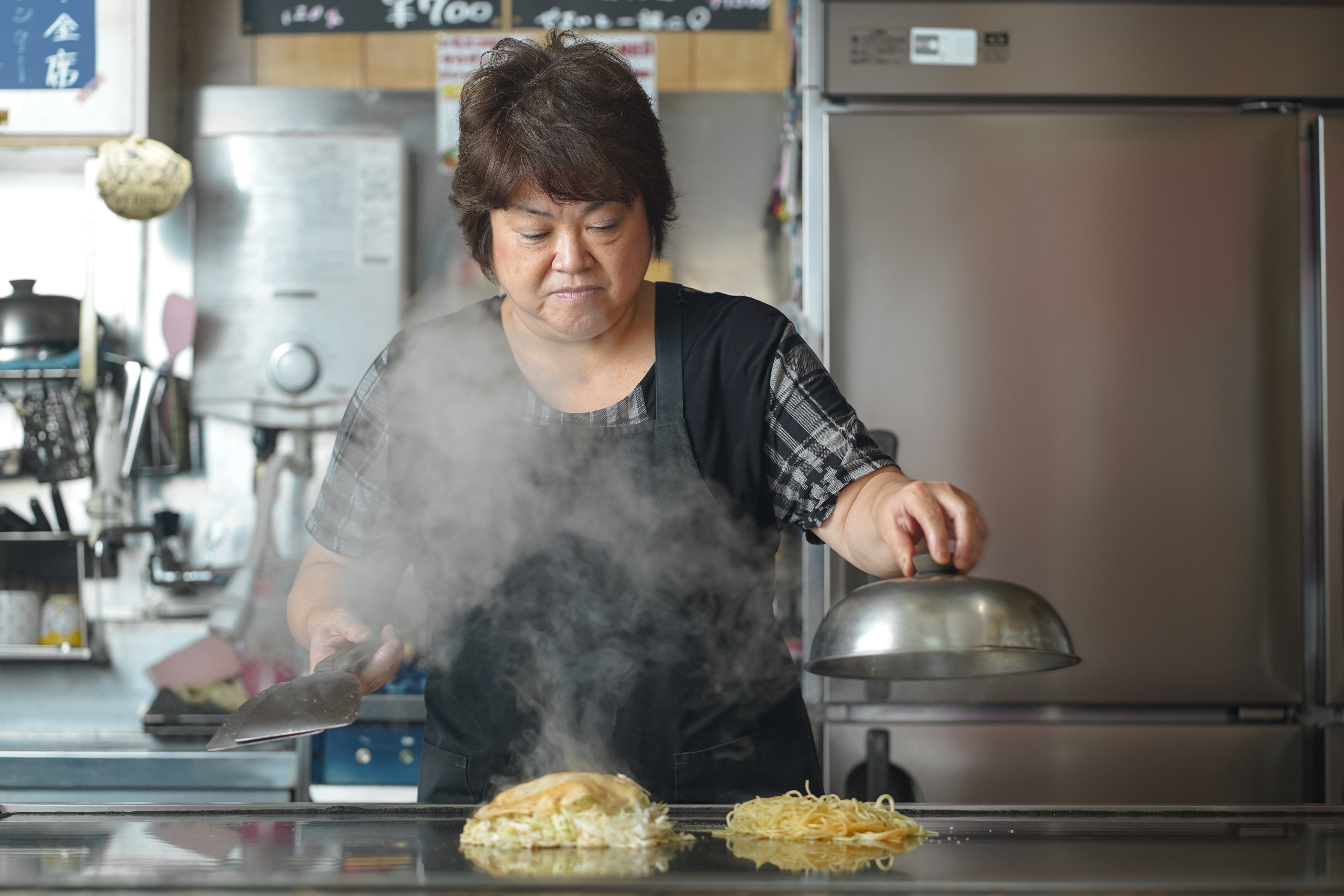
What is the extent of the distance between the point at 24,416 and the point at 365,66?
4.45ft

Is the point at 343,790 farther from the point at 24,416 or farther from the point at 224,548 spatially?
the point at 24,416

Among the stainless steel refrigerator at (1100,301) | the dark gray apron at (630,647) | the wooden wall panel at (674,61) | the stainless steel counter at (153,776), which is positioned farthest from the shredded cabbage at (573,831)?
the wooden wall panel at (674,61)

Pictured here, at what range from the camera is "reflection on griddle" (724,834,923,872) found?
1.06 m

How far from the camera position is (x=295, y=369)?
2963 mm

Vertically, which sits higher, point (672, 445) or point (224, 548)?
point (672, 445)

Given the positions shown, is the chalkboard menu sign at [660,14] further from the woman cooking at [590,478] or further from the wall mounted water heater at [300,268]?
the woman cooking at [590,478]

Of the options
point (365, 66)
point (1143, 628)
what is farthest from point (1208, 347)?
point (365, 66)

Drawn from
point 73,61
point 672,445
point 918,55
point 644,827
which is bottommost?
point 644,827

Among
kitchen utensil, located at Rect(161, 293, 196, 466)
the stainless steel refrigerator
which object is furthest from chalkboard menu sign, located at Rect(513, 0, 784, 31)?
kitchen utensil, located at Rect(161, 293, 196, 466)

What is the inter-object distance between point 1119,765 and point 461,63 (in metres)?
2.46

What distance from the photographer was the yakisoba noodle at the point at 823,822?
1.18 m

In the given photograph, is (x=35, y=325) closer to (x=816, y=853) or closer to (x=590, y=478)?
(x=590, y=478)

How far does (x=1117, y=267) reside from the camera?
2363mm

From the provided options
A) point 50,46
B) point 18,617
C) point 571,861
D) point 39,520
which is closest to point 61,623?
point 18,617
